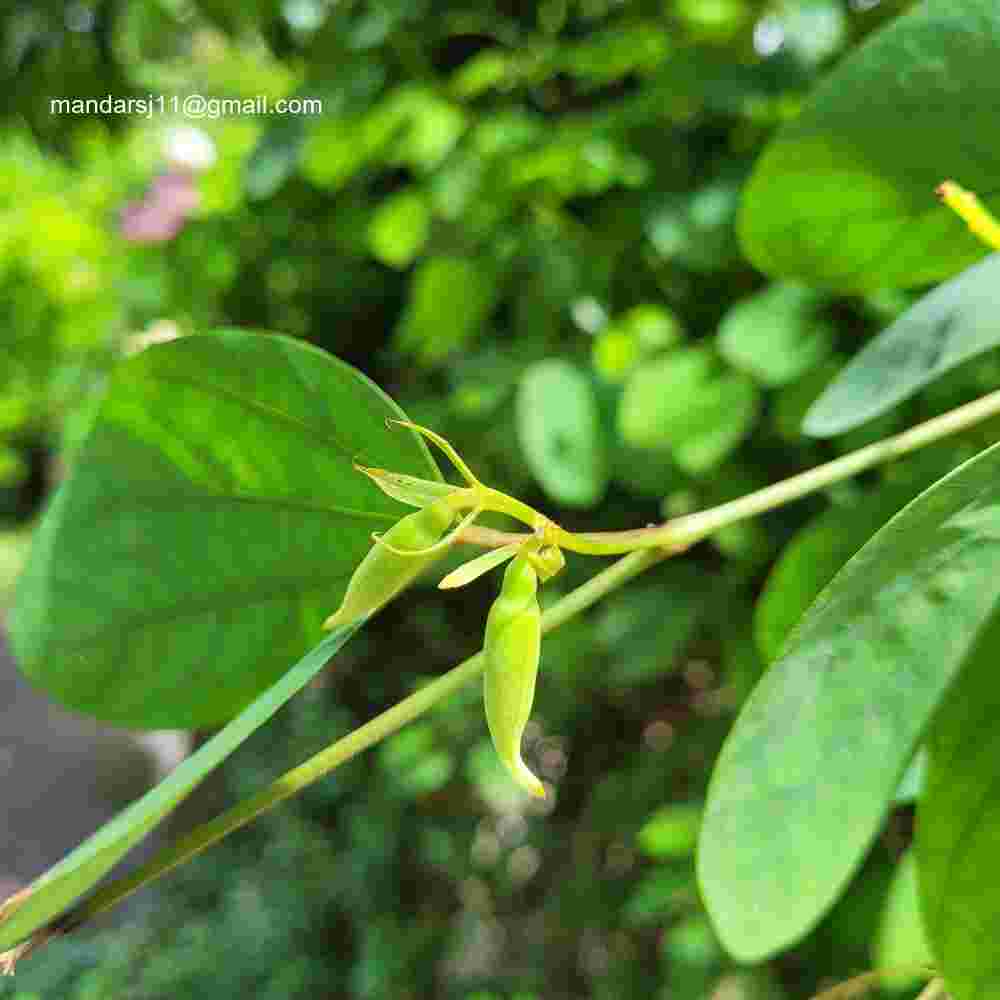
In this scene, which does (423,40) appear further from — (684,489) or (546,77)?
(684,489)

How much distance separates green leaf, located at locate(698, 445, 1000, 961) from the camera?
0.35ft

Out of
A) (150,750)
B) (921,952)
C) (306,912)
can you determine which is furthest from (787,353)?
(150,750)

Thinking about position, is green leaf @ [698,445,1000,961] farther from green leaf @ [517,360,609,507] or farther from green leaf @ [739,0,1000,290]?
green leaf @ [517,360,609,507]

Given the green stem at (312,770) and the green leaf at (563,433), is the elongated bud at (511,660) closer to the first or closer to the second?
the green stem at (312,770)

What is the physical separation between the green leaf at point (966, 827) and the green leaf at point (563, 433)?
1.34ft

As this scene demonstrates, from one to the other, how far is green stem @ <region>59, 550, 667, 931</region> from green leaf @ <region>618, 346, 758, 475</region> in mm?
356

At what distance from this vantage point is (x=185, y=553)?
0.59 ft

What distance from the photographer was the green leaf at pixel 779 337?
0.49m

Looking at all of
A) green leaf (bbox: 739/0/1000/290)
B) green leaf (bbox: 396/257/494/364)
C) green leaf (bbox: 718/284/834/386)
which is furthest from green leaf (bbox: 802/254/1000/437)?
green leaf (bbox: 396/257/494/364)

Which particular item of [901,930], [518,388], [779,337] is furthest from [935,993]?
[518,388]

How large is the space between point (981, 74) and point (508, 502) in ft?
0.39

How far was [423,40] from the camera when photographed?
2.37 feet

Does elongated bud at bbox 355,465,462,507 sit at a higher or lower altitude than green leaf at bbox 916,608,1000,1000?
higher

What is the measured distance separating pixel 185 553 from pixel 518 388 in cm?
50
